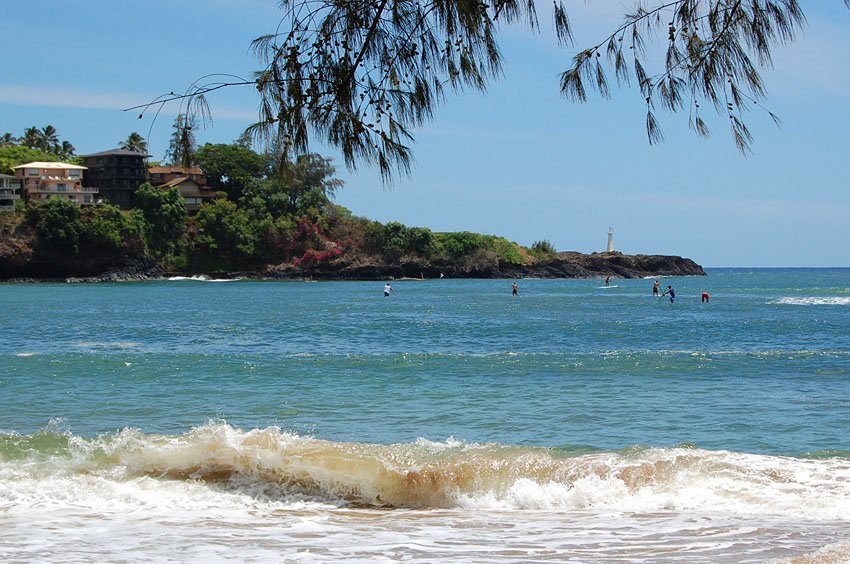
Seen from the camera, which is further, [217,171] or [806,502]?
[217,171]

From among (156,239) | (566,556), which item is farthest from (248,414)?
(156,239)

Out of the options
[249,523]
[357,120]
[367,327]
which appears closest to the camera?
[357,120]

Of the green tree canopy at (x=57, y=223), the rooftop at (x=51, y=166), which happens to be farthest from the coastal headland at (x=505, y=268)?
the rooftop at (x=51, y=166)

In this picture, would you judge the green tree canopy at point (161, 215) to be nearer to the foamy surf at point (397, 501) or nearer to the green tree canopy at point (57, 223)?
the green tree canopy at point (57, 223)

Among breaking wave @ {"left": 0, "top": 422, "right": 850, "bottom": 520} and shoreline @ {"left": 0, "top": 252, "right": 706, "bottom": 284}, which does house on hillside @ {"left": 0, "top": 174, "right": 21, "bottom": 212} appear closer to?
shoreline @ {"left": 0, "top": 252, "right": 706, "bottom": 284}

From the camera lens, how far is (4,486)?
9.30 m

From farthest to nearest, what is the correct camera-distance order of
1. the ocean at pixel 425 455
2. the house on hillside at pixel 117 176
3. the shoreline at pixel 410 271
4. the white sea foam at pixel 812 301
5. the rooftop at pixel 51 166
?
the house on hillside at pixel 117 176
the rooftop at pixel 51 166
the shoreline at pixel 410 271
the white sea foam at pixel 812 301
the ocean at pixel 425 455

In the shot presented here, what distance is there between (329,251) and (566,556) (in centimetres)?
11001

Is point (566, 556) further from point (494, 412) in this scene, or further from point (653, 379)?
point (653, 379)

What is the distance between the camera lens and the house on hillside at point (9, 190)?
107812 millimetres

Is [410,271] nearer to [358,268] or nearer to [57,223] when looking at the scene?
[358,268]

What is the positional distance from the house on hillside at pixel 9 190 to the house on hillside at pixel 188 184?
16.3 m

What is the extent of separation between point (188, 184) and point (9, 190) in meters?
22.1

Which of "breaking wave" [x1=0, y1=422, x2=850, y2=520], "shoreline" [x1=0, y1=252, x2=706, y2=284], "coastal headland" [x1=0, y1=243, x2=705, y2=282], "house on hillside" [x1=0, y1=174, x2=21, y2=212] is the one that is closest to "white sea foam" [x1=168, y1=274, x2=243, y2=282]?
"shoreline" [x1=0, y1=252, x2=706, y2=284]
